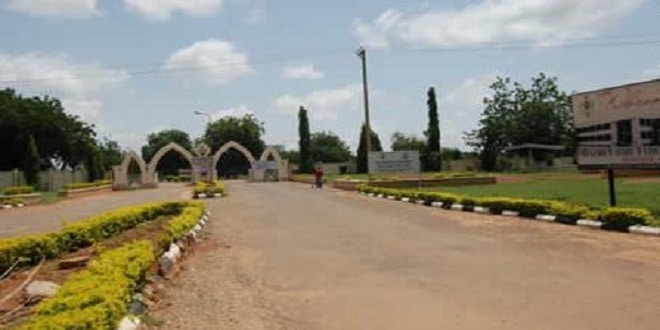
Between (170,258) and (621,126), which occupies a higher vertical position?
(621,126)

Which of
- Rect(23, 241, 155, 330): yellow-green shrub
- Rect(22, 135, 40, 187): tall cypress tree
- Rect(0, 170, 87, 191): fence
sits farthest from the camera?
Rect(22, 135, 40, 187): tall cypress tree

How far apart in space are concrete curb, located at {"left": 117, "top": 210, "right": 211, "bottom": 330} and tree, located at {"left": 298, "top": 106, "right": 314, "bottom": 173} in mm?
62480

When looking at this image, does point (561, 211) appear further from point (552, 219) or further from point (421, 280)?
point (421, 280)

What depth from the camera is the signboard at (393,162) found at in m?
39.2

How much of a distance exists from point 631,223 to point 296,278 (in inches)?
310

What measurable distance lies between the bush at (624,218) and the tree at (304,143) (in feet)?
219

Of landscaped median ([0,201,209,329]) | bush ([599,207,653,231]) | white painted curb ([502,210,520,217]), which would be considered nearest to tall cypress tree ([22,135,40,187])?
landscaped median ([0,201,209,329])

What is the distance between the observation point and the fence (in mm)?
59231

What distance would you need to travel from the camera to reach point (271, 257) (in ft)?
44.9

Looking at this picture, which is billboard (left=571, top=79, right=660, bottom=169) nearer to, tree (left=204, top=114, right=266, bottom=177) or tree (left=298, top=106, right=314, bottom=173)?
tree (left=298, top=106, right=314, bottom=173)

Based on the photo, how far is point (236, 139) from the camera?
98625 millimetres

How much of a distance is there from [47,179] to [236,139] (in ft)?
124

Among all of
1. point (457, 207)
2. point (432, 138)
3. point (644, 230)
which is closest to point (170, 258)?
point (644, 230)

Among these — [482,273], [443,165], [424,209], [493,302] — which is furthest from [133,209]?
[443,165]
